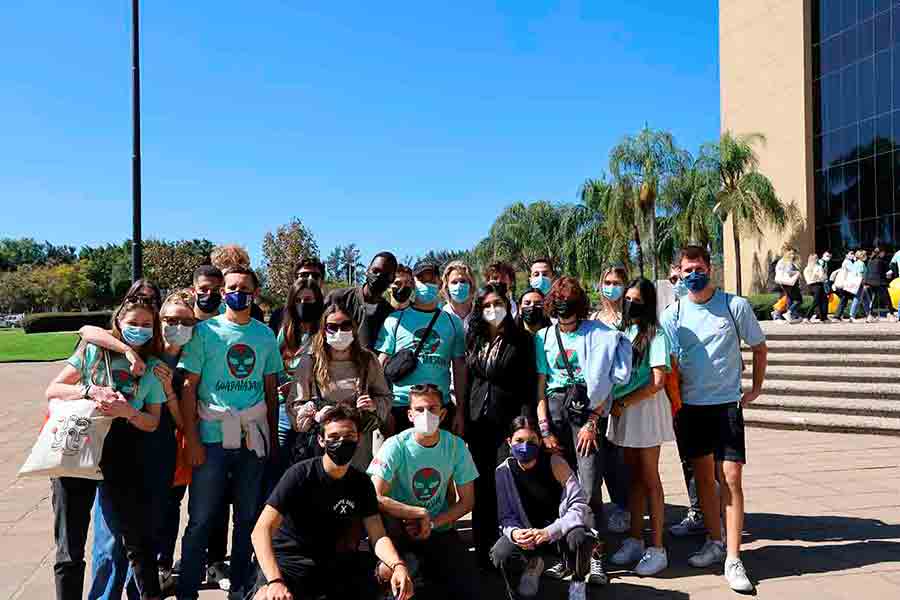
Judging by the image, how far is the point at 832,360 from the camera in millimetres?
11625

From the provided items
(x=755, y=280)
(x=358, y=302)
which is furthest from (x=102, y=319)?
(x=358, y=302)

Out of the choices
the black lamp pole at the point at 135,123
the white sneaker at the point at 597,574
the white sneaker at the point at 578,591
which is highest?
the black lamp pole at the point at 135,123

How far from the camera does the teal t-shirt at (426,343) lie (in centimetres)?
489

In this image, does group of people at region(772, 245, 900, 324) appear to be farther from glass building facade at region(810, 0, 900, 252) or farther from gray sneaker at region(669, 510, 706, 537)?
gray sneaker at region(669, 510, 706, 537)

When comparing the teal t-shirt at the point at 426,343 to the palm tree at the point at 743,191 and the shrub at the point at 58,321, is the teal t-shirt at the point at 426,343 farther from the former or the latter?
the shrub at the point at 58,321

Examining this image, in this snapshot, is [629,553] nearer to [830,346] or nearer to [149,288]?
[149,288]

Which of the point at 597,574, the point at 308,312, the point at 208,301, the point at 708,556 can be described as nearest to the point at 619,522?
the point at 708,556

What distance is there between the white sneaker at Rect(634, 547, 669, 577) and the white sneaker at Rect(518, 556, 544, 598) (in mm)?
875

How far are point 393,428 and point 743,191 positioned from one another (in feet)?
101

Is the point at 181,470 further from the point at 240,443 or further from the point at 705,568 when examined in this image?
the point at 705,568

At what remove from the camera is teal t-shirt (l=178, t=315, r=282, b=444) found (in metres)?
4.20

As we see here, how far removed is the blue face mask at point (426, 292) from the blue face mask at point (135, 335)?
1.96 m

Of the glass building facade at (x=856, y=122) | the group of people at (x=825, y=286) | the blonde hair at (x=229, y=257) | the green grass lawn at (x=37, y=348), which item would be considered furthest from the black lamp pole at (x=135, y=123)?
the glass building facade at (x=856, y=122)

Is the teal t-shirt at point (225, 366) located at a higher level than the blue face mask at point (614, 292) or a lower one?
lower
